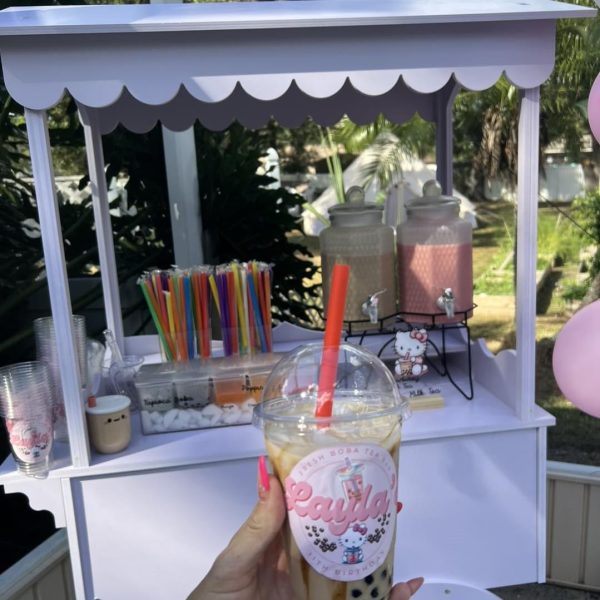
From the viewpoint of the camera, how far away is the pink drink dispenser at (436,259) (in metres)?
1.44

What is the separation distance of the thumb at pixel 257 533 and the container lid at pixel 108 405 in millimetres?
549

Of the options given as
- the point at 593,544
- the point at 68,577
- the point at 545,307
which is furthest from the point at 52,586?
the point at 545,307

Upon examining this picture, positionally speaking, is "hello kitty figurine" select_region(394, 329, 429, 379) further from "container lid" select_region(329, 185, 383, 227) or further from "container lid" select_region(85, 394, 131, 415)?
"container lid" select_region(85, 394, 131, 415)

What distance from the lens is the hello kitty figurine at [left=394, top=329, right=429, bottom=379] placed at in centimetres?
147

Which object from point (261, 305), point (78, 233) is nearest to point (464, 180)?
point (78, 233)

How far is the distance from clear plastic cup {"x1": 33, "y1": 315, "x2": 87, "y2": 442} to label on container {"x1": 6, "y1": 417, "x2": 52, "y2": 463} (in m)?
0.12

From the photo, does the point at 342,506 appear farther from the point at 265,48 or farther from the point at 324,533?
the point at 265,48

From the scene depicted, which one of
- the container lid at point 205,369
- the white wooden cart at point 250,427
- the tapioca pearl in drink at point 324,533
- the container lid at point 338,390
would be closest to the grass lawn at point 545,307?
the white wooden cart at point 250,427

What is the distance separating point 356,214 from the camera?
1.50 meters

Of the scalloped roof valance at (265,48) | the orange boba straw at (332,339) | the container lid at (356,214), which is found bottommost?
the orange boba straw at (332,339)

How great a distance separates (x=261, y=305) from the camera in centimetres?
150

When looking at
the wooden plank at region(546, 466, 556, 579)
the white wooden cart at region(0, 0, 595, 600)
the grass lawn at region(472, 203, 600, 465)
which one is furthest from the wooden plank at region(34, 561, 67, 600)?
the grass lawn at region(472, 203, 600, 465)

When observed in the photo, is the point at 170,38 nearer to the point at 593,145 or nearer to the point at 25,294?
the point at 25,294

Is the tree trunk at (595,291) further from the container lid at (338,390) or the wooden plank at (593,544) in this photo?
the container lid at (338,390)
